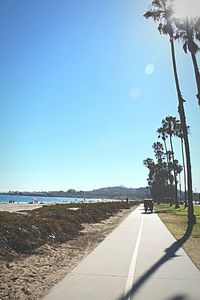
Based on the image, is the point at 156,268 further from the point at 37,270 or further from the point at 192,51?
the point at 192,51

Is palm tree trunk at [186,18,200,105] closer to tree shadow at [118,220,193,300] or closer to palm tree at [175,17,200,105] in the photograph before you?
palm tree at [175,17,200,105]

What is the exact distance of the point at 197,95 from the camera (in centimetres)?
2388

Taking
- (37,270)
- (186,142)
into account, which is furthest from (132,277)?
(186,142)

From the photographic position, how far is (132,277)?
8.83 m

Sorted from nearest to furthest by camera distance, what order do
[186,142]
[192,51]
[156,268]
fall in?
[156,268]
[192,51]
[186,142]

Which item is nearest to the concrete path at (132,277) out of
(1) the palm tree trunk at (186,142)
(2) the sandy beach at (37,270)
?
(2) the sandy beach at (37,270)

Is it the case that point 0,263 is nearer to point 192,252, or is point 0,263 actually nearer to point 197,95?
point 192,252

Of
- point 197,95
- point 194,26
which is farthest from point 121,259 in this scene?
point 194,26

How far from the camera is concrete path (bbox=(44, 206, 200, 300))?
7.12 metres

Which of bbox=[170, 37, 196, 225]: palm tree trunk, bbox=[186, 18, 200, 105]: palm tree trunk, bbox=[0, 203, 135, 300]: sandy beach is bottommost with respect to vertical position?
bbox=[0, 203, 135, 300]: sandy beach

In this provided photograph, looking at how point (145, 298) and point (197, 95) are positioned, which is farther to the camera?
point (197, 95)

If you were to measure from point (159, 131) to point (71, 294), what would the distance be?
227ft

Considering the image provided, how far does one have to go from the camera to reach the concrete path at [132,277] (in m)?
7.12

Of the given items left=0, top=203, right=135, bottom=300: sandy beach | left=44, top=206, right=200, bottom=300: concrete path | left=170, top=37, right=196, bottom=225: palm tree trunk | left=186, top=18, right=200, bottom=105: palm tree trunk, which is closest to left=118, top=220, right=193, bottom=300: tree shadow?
left=44, top=206, right=200, bottom=300: concrete path
